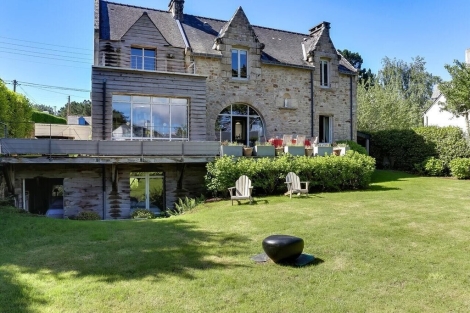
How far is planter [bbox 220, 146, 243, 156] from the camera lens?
1378cm

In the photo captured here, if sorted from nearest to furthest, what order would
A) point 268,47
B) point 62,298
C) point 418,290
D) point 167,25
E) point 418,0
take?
point 62,298 → point 418,290 → point 418,0 → point 167,25 → point 268,47

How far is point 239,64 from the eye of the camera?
18.4 m

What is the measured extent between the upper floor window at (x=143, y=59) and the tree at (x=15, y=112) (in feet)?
18.4

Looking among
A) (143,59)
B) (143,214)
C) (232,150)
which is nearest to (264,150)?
(232,150)

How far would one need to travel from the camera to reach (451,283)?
4.62 meters

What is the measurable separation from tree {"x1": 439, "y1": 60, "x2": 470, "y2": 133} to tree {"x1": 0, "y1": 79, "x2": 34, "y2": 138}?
2232cm

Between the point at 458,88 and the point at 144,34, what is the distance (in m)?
17.8

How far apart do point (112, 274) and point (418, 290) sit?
434cm

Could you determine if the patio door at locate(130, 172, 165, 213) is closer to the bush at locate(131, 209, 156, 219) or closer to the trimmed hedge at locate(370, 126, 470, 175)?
the bush at locate(131, 209, 156, 219)

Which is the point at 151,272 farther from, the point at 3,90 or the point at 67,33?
the point at 67,33

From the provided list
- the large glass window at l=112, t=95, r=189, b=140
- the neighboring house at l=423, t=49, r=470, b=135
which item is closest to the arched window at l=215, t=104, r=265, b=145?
the large glass window at l=112, t=95, r=189, b=140

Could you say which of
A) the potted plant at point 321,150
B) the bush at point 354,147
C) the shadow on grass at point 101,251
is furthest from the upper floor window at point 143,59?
the bush at point 354,147

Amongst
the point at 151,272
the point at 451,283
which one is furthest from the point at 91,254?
the point at 451,283

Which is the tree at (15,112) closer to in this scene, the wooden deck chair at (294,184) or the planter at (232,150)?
the planter at (232,150)
